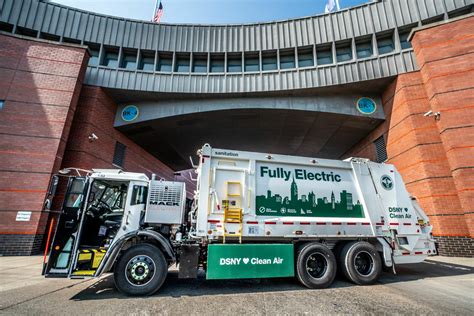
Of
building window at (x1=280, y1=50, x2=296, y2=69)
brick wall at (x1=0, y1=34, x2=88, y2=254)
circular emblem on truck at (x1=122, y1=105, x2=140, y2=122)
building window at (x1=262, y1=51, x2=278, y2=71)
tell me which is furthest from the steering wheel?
building window at (x1=280, y1=50, x2=296, y2=69)

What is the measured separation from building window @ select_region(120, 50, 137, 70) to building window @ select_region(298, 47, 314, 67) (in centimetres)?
1175

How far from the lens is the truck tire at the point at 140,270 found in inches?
190

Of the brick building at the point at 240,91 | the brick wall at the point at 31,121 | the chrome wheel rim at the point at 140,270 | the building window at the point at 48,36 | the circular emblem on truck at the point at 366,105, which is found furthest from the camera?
the circular emblem on truck at the point at 366,105

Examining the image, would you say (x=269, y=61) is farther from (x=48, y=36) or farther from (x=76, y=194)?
(x=48, y=36)

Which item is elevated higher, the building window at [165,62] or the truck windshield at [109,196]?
the building window at [165,62]

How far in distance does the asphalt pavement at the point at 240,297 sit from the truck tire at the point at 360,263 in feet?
0.84

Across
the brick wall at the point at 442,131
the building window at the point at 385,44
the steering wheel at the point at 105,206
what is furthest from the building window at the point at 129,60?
the brick wall at the point at 442,131

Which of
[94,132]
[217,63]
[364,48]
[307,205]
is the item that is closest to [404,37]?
[364,48]

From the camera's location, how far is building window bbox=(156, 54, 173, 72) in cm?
1540

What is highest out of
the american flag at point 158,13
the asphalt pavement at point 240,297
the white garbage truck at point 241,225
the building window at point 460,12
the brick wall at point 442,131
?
the american flag at point 158,13

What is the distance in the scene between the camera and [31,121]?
428 inches

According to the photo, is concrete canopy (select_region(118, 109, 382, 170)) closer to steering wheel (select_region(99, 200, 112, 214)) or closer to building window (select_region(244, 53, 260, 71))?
building window (select_region(244, 53, 260, 71))

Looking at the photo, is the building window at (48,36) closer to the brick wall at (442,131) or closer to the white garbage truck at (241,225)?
the white garbage truck at (241,225)

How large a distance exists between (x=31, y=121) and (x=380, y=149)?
21042 millimetres
